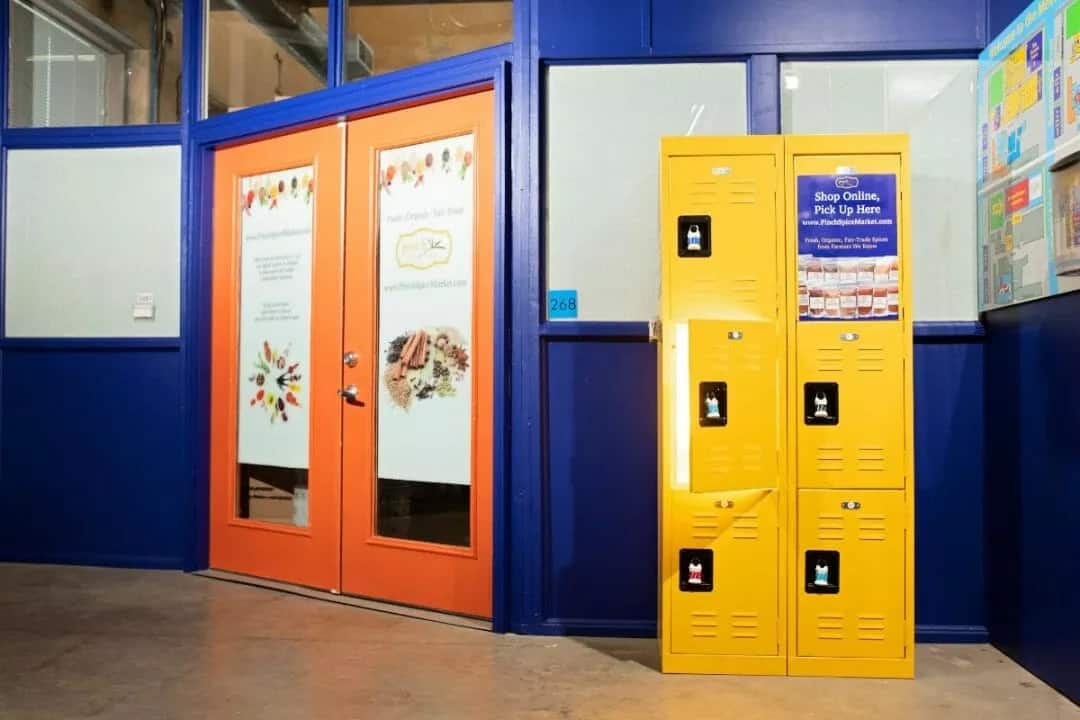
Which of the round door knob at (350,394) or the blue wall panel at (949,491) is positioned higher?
the round door knob at (350,394)

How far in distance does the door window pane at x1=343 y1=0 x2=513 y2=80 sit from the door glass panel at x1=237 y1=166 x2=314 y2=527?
0.64 metres

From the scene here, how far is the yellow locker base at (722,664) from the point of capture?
118 inches

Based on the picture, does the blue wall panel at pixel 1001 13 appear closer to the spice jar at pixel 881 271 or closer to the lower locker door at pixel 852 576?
the spice jar at pixel 881 271

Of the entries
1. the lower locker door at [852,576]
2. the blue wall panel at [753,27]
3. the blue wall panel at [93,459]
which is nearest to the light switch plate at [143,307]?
the blue wall panel at [93,459]

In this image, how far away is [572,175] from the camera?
3547 millimetres

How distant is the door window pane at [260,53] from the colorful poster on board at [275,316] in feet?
1.49

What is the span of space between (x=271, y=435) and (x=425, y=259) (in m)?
1.26

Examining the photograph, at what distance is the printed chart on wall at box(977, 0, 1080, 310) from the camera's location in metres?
2.79

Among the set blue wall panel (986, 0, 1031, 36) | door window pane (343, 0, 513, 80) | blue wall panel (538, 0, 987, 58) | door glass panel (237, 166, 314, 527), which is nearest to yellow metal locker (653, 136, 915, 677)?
blue wall panel (538, 0, 987, 58)

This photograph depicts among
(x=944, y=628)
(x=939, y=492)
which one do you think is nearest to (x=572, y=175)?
(x=939, y=492)

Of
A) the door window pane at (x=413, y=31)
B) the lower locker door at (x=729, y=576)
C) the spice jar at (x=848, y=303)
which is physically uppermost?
the door window pane at (x=413, y=31)

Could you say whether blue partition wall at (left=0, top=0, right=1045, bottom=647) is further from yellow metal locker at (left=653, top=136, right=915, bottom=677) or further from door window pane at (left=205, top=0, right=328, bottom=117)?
door window pane at (left=205, top=0, right=328, bottom=117)

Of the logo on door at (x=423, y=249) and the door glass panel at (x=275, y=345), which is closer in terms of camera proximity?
the logo on door at (x=423, y=249)

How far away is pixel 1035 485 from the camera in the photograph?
119 inches
